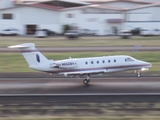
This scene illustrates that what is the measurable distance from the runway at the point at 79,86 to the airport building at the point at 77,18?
175 ft

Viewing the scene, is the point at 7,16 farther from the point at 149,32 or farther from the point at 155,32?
the point at 155,32

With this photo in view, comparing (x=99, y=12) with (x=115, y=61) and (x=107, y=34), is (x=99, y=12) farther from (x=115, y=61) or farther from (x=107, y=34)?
(x=115, y=61)

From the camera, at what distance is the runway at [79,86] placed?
2684 centimetres

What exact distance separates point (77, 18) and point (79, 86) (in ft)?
192

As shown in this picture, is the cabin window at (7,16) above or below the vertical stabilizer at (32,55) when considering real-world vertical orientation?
below

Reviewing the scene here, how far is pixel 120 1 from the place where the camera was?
9812 centimetres

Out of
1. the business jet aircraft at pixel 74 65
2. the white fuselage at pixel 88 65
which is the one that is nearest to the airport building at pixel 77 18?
the white fuselage at pixel 88 65

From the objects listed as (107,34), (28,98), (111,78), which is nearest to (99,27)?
(107,34)

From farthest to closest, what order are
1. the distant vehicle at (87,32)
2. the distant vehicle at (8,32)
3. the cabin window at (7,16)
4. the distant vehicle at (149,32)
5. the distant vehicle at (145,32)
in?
1. the cabin window at (7,16)
2. the distant vehicle at (87,32)
3. the distant vehicle at (8,32)
4. the distant vehicle at (149,32)
5. the distant vehicle at (145,32)

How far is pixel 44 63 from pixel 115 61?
4.60 metres

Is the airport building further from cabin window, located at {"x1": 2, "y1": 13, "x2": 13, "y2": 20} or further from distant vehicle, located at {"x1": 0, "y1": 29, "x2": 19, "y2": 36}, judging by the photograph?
distant vehicle, located at {"x1": 0, "y1": 29, "x2": 19, "y2": 36}

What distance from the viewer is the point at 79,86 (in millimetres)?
29344

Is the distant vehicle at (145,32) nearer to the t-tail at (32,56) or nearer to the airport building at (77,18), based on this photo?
the airport building at (77,18)

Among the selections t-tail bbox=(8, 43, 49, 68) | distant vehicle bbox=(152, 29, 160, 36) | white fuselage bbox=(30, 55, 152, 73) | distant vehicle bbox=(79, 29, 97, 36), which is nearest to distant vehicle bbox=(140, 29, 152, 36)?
distant vehicle bbox=(152, 29, 160, 36)
